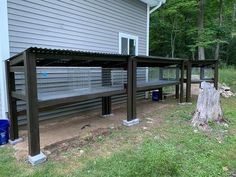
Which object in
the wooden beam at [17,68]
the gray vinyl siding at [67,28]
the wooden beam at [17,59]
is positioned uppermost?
the gray vinyl siding at [67,28]

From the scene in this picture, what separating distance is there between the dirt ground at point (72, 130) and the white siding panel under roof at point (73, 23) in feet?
6.12

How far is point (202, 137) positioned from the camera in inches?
174

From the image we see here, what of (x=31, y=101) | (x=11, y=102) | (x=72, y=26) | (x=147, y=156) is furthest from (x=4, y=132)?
(x=72, y=26)

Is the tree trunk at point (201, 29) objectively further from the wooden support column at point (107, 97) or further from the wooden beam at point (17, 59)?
the wooden beam at point (17, 59)

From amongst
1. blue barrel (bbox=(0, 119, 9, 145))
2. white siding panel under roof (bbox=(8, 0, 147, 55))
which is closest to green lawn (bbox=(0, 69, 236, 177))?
blue barrel (bbox=(0, 119, 9, 145))

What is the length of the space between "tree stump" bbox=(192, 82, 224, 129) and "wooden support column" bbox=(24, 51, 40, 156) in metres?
3.45

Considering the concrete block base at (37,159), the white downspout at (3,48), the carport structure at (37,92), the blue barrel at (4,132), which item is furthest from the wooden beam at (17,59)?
the concrete block base at (37,159)

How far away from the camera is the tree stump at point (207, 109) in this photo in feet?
16.9

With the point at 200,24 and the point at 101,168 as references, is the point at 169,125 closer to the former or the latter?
the point at 101,168

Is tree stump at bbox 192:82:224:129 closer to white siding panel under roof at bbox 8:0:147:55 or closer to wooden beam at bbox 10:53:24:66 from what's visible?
white siding panel under roof at bbox 8:0:147:55

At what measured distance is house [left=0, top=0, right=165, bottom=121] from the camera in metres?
4.60

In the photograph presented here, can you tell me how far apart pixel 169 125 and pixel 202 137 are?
100cm

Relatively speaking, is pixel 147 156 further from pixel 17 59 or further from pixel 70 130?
pixel 17 59

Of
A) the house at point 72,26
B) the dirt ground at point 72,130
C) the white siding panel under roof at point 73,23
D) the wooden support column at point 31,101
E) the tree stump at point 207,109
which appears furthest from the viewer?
the tree stump at point 207,109
